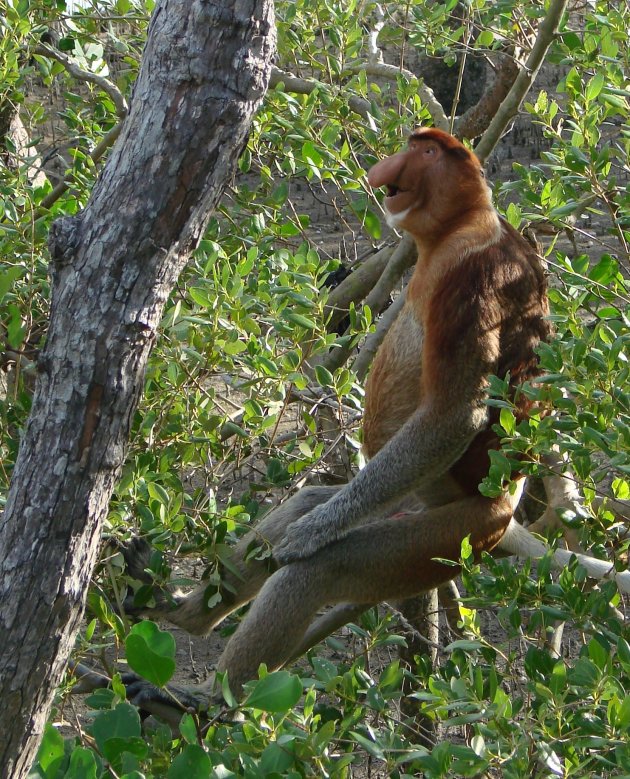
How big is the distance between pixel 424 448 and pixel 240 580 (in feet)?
2.79

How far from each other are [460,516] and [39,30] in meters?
2.77

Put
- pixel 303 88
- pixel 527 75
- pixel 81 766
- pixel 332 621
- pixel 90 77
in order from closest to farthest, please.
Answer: pixel 81 766 < pixel 332 621 < pixel 527 75 < pixel 90 77 < pixel 303 88

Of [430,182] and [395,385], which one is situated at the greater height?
[430,182]

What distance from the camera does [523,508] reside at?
17.1 ft

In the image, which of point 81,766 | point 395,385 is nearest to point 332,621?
point 395,385

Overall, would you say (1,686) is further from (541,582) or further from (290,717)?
(541,582)

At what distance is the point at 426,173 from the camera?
11.9 feet

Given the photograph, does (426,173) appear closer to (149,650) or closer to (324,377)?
(324,377)

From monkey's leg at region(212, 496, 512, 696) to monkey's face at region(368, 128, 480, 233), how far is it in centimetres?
111

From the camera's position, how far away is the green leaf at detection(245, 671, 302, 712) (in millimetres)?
1967

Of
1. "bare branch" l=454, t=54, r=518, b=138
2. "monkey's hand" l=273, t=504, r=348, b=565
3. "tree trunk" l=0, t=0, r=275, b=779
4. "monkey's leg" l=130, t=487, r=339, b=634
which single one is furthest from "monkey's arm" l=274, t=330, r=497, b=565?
"bare branch" l=454, t=54, r=518, b=138

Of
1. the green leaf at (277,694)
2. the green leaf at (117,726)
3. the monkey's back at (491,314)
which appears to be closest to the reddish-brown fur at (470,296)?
the monkey's back at (491,314)

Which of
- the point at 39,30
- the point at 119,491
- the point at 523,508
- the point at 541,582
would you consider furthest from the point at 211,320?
the point at 523,508

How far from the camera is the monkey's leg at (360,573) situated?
3.34m
